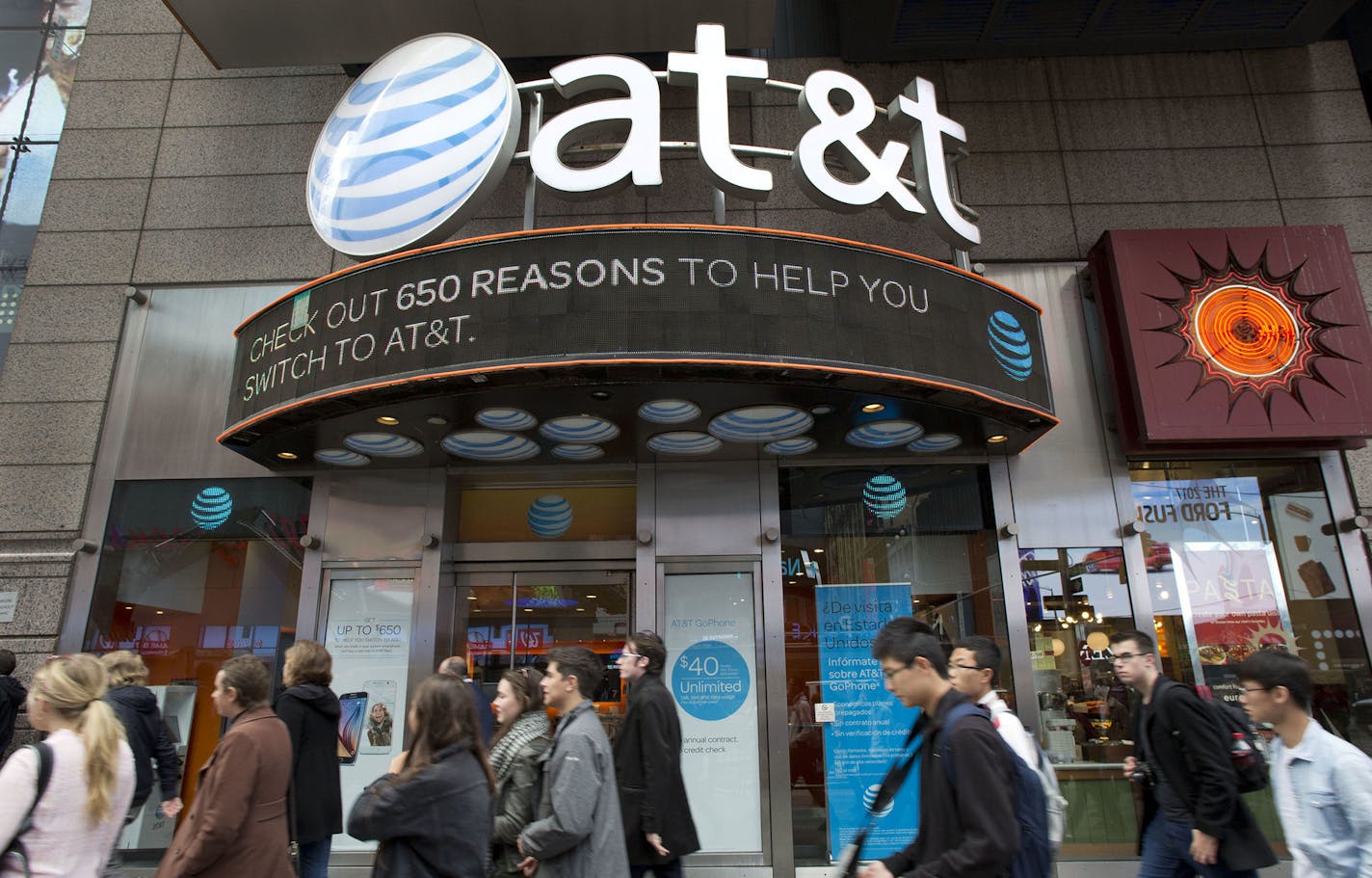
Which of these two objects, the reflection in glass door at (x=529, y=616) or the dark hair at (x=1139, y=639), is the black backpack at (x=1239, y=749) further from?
the reflection in glass door at (x=529, y=616)

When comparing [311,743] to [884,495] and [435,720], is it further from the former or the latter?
[884,495]

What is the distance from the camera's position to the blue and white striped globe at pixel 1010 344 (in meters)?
→ 6.60

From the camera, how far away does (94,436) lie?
8.23 meters

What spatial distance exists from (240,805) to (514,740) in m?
1.12

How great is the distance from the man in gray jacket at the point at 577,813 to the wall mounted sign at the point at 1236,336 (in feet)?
20.2

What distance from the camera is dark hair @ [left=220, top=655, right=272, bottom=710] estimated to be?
3.53 meters

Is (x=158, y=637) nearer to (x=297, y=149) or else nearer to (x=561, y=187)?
(x=297, y=149)

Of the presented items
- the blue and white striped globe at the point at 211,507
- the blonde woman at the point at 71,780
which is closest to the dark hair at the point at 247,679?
the blonde woman at the point at 71,780

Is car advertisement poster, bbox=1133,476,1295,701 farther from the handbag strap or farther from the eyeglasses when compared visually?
the handbag strap

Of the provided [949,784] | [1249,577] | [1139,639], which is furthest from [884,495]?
[949,784]

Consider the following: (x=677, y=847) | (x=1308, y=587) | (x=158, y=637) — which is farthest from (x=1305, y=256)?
(x=158, y=637)

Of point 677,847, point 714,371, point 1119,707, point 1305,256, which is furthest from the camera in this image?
point 1305,256

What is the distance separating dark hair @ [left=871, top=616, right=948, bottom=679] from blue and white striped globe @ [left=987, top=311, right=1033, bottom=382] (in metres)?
4.09

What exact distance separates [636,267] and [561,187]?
121cm
